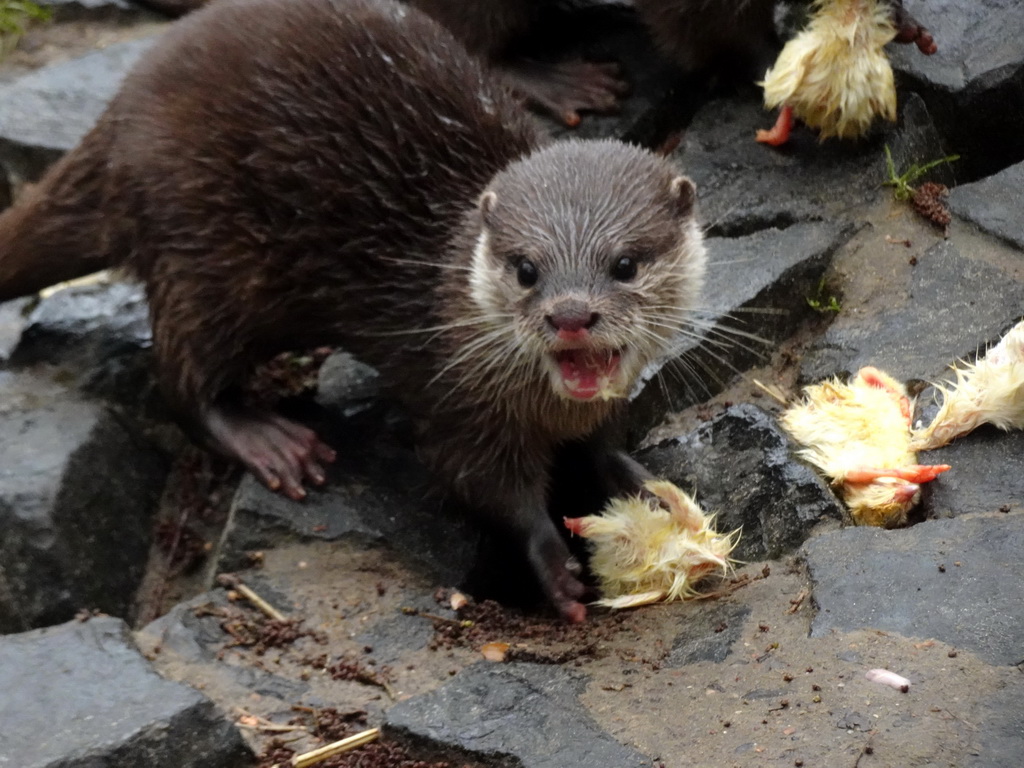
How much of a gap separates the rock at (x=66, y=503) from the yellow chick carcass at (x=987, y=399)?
190 cm

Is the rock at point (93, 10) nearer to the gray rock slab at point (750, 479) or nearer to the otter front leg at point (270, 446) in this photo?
the otter front leg at point (270, 446)

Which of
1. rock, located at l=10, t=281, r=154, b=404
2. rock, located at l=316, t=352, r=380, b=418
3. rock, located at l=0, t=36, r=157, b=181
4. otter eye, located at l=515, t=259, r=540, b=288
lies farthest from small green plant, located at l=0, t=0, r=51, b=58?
otter eye, located at l=515, t=259, r=540, b=288

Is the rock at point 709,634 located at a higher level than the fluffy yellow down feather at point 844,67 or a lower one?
lower

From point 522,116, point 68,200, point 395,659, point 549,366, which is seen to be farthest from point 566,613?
point 68,200

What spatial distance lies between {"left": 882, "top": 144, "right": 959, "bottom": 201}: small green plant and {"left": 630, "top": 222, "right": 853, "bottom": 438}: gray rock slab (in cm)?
17

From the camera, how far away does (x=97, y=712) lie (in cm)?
201

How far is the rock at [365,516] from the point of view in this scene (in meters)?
2.87

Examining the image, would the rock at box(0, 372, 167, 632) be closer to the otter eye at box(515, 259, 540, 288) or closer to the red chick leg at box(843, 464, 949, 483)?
the otter eye at box(515, 259, 540, 288)

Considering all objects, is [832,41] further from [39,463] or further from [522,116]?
[39,463]

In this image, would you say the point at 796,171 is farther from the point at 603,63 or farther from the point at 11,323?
the point at 11,323

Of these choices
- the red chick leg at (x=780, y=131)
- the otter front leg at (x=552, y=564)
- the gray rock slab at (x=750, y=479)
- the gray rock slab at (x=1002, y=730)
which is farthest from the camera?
the red chick leg at (x=780, y=131)

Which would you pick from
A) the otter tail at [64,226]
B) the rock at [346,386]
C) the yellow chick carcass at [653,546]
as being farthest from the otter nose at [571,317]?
the otter tail at [64,226]

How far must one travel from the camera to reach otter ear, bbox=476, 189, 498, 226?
2.59m

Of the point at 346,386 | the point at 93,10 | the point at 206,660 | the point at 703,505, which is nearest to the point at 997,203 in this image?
the point at 703,505
